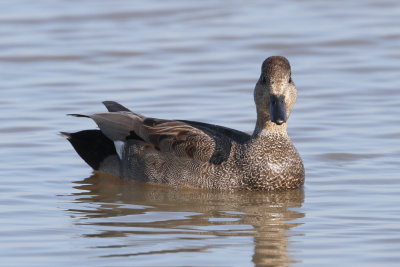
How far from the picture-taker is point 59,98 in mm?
13203

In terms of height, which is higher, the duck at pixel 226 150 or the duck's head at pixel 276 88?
the duck's head at pixel 276 88

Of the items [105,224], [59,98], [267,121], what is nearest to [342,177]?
[267,121]

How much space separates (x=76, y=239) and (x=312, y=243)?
181cm

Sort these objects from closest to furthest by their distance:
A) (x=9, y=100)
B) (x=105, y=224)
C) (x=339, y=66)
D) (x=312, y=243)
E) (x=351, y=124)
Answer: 1. (x=312, y=243)
2. (x=105, y=224)
3. (x=351, y=124)
4. (x=9, y=100)
5. (x=339, y=66)

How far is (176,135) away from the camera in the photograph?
32.9ft

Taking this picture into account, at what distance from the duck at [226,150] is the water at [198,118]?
0.51ft

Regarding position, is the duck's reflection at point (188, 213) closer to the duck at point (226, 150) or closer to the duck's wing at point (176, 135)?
the duck at point (226, 150)

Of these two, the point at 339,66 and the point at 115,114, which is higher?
the point at 339,66

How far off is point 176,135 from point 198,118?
2.35m

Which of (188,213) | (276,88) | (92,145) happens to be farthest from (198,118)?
(188,213)

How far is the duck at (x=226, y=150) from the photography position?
970cm

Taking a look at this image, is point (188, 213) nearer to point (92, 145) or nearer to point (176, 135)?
point (176, 135)

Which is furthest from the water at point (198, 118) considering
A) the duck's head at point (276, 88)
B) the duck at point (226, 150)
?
the duck's head at point (276, 88)

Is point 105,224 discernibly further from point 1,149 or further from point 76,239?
point 1,149
